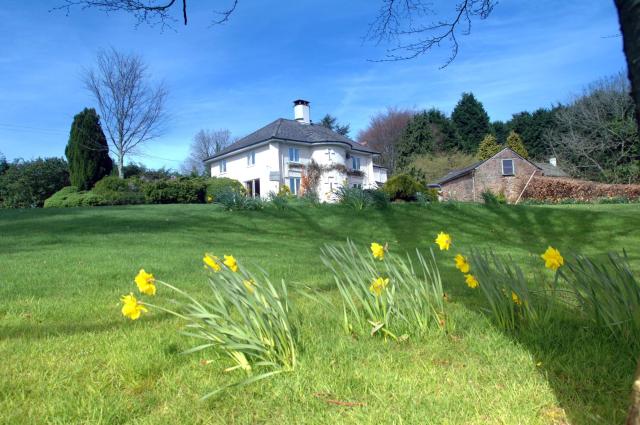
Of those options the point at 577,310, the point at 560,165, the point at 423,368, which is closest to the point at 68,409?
the point at 423,368

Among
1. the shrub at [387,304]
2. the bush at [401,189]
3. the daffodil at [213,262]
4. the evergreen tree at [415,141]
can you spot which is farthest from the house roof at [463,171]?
the daffodil at [213,262]

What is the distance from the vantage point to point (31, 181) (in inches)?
1118

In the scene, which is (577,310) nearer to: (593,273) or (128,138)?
(593,273)

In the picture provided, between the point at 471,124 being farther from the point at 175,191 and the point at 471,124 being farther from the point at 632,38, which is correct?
the point at 632,38

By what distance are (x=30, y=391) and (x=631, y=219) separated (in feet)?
43.7

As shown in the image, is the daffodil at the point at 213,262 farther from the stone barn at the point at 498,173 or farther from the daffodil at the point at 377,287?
the stone barn at the point at 498,173

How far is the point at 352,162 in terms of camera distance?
122 feet

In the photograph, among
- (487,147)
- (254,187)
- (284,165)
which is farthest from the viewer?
(487,147)

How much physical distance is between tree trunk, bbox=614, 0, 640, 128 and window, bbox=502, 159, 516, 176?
1518 inches

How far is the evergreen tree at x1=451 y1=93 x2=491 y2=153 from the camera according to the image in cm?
5158

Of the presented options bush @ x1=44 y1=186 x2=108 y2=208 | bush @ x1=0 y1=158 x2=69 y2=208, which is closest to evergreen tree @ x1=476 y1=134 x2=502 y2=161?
bush @ x1=44 y1=186 x2=108 y2=208

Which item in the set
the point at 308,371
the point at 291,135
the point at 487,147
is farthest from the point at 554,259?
the point at 487,147

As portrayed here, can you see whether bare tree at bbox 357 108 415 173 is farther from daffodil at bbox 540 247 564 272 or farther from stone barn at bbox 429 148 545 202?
daffodil at bbox 540 247 564 272

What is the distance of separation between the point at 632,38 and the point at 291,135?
3281 centimetres
